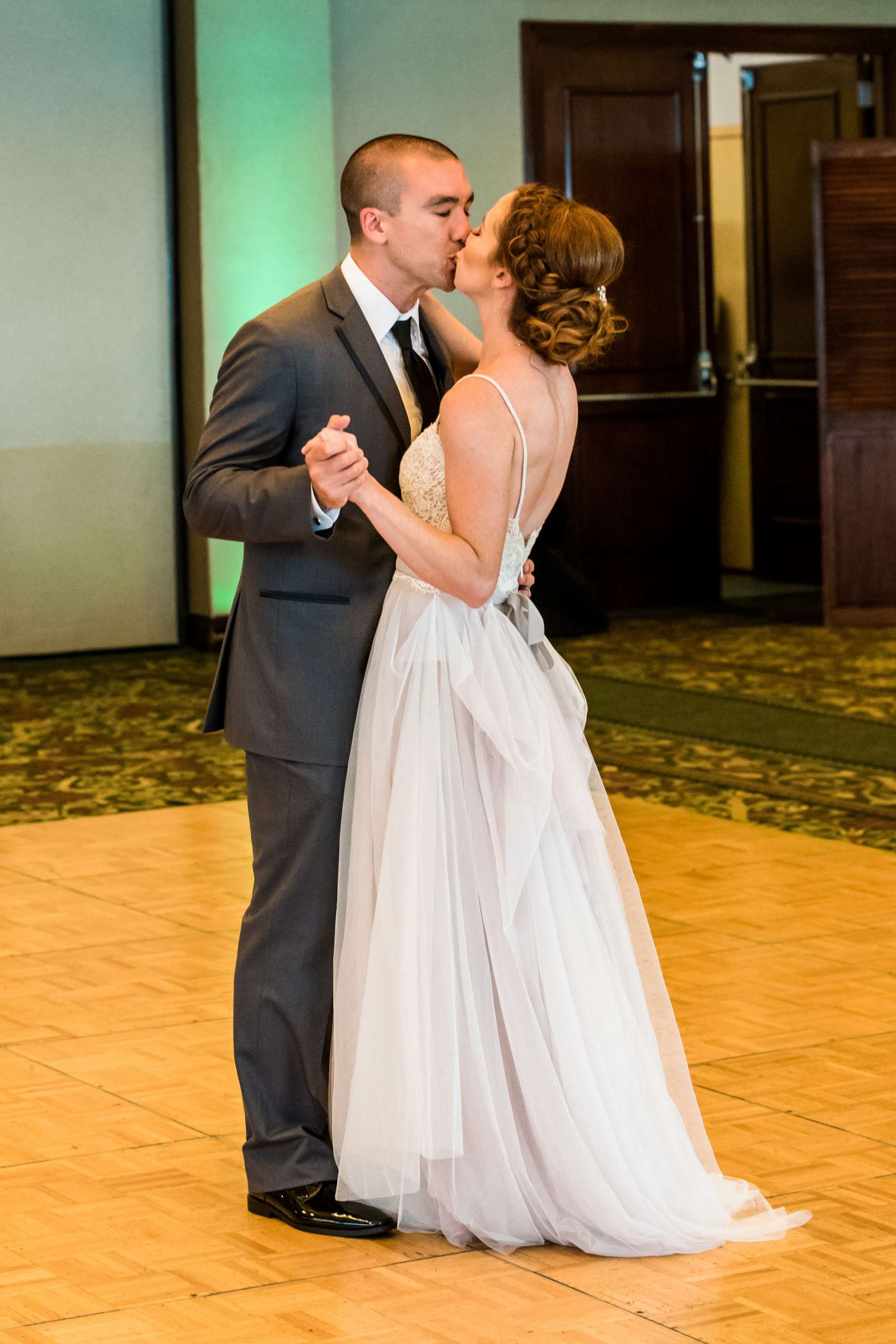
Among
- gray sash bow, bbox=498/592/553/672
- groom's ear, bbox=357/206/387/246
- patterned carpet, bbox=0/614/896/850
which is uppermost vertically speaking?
groom's ear, bbox=357/206/387/246

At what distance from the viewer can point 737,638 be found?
30.1 ft

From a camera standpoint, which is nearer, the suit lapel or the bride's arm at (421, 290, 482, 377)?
the suit lapel

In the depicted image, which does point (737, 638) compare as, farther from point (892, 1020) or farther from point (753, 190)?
point (892, 1020)

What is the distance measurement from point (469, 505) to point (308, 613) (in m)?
0.30

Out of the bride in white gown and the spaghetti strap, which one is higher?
the spaghetti strap

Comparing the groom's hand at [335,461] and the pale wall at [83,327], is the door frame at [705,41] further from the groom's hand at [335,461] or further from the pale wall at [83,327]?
the groom's hand at [335,461]

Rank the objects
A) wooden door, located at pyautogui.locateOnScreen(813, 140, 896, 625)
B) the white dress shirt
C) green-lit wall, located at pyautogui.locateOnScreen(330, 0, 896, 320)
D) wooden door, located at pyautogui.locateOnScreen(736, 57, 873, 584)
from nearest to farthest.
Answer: the white dress shirt
wooden door, located at pyautogui.locateOnScreen(813, 140, 896, 625)
green-lit wall, located at pyautogui.locateOnScreen(330, 0, 896, 320)
wooden door, located at pyautogui.locateOnScreen(736, 57, 873, 584)

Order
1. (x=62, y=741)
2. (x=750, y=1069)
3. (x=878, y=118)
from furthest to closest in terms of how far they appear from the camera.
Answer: (x=878, y=118) < (x=62, y=741) < (x=750, y=1069)

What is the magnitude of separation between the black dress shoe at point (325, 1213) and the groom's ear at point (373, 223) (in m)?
1.30

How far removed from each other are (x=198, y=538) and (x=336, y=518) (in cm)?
662

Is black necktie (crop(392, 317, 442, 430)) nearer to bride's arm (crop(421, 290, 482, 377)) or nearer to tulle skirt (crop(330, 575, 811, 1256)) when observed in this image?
bride's arm (crop(421, 290, 482, 377))

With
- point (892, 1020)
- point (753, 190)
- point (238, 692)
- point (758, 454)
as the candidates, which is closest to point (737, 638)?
point (758, 454)

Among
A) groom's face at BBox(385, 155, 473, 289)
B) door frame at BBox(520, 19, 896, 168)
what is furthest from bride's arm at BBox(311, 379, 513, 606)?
door frame at BBox(520, 19, 896, 168)

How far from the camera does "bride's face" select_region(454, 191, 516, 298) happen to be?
2.70 meters
